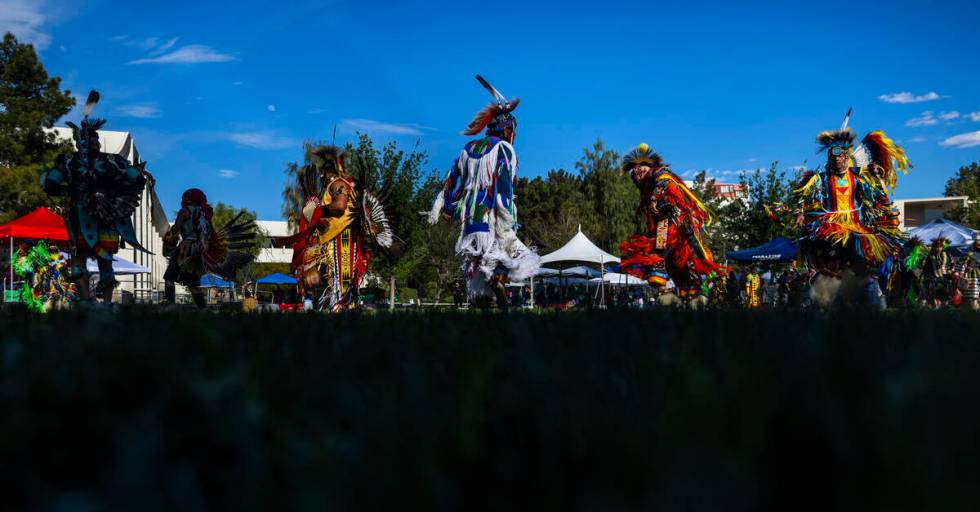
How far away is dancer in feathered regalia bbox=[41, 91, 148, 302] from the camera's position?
381 inches

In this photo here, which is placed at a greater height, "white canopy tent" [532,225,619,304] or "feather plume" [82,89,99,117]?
"feather plume" [82,89,99,117]

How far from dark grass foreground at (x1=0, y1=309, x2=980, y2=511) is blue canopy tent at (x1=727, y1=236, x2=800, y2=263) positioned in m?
23.9

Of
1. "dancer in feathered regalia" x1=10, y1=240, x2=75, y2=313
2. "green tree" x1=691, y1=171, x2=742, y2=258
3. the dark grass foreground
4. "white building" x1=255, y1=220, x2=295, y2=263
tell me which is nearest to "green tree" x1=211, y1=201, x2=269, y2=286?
"white building" x1=255, y1=220, x2=295, y2=263

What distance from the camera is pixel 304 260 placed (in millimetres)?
10477

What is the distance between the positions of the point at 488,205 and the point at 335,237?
7.28ft

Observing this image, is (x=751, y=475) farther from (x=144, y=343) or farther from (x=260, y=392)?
(x=144, y=343)

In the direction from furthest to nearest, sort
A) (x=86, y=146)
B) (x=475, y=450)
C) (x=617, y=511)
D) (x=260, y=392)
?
(x=86, y=146) < (x=260, y=392) < (x=475, y=450) < (x=617, y=511)

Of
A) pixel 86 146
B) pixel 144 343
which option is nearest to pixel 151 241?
pixel 86 146

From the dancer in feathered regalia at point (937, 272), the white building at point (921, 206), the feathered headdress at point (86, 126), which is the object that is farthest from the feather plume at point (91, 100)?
the white building at point (921, 206)

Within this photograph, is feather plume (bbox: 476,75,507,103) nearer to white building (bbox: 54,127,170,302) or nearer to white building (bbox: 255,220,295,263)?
white building (bbox: 54,127,170,302)

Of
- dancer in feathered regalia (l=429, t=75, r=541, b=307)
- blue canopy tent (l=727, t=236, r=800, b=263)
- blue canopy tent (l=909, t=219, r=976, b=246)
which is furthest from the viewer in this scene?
blue canopy tent (l=727, t=236, r=800, b=263)

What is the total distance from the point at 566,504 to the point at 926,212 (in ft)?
273

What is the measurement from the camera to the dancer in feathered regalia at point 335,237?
10.4 m

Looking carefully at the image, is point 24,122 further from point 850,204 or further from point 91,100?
point 850,204
